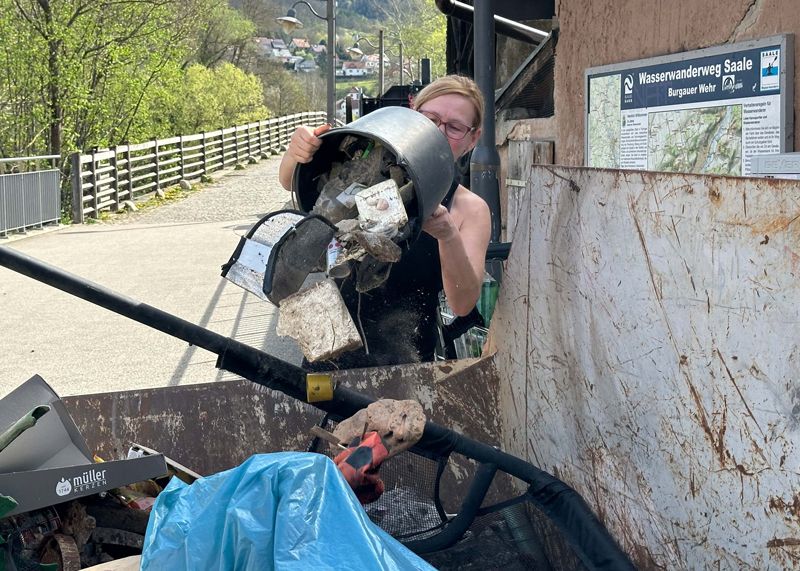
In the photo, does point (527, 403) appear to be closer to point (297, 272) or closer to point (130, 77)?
point (297, 272)

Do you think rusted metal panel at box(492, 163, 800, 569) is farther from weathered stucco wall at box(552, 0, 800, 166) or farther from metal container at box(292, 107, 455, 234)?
weathered stucco wall at box(552, 0, 800, 166)

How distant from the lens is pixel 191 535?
1775 mm

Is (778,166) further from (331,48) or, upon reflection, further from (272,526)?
(331,48)

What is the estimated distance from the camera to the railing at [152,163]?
19.0 metres

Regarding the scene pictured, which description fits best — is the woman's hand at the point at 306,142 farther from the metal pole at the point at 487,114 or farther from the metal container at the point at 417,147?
the metal pole at the point at 487,114

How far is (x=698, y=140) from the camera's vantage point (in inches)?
177

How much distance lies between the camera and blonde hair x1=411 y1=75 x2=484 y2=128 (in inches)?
113

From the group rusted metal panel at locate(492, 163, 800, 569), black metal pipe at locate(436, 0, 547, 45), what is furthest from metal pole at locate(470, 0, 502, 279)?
rusted metal panel at locate(492, 163, 800, 569)

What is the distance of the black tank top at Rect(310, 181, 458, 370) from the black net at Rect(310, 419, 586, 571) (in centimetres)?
53

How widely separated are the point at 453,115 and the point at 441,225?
44 cm

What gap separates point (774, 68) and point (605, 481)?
2.42 meters

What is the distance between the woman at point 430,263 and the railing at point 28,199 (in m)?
13.1

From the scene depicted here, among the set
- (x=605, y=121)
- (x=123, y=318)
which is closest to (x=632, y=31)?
(x=605, y=121)

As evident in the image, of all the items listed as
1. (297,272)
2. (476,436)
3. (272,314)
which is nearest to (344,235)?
(297,272)
